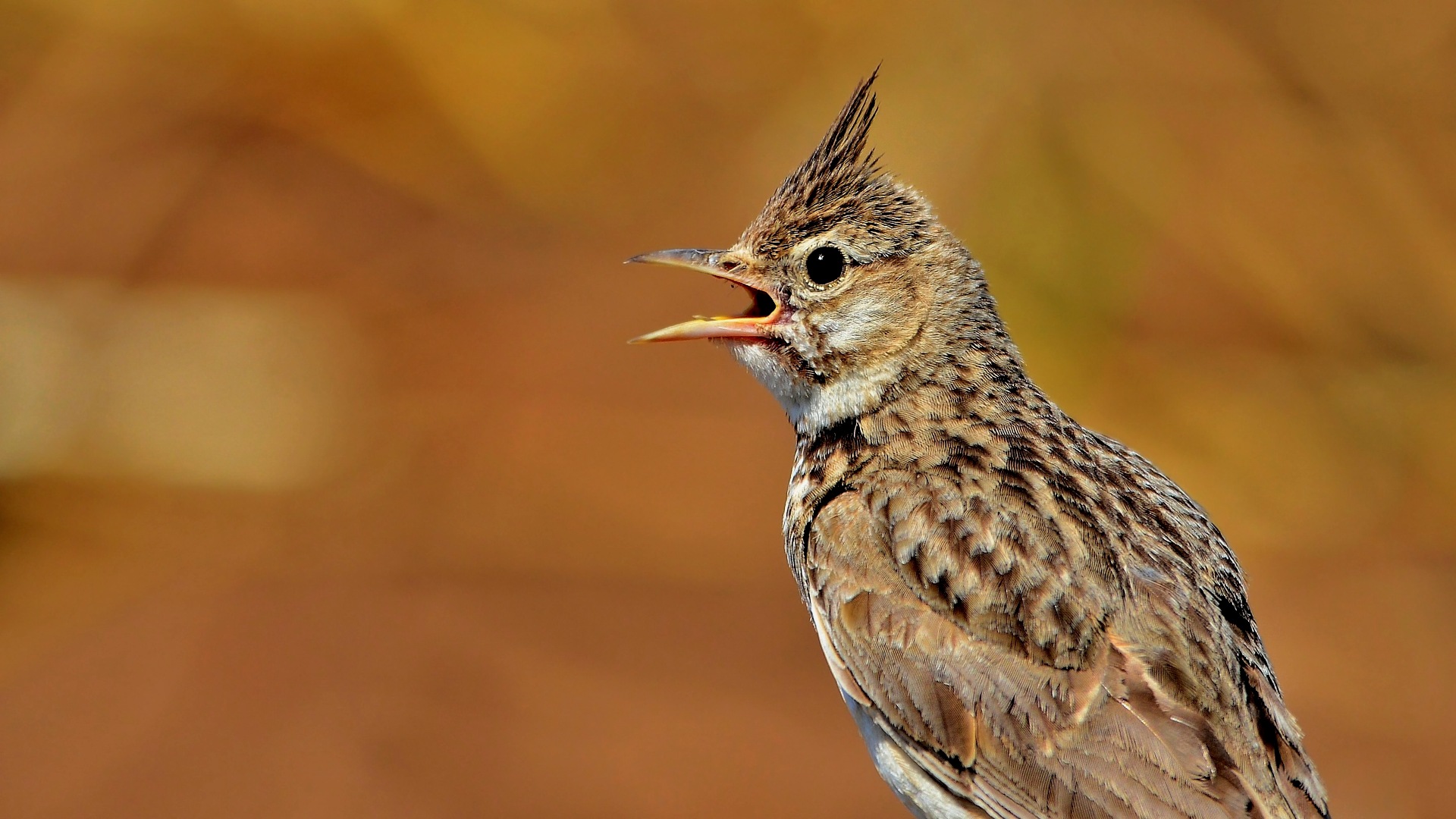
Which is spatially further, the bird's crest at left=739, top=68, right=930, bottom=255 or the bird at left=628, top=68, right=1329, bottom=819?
the bird's crest at left=739, top=68, right=930, bottom=255

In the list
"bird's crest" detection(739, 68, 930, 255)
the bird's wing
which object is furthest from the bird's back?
"bird's crest" detection(739, 68, 930, 255)

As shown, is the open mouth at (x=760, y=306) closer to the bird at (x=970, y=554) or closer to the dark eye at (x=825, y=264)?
the bird at (x=970, y=554)

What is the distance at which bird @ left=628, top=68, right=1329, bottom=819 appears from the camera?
10.5ft

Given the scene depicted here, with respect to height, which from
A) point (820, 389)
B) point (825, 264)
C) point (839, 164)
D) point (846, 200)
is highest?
point (839, 164)

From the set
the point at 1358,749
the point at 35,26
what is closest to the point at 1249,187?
the point at 1358,749

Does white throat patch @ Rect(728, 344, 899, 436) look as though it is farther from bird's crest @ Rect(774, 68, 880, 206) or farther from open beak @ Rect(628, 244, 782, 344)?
bird's crest @ Rect(774, 68, 880, 206)

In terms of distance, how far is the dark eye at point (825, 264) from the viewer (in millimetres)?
3994

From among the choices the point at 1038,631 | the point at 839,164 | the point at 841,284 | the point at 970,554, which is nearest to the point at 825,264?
the point at 841,284

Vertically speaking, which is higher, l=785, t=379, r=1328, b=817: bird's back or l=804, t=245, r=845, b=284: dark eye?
l=804, t=245, r=845, b=284: dark eye

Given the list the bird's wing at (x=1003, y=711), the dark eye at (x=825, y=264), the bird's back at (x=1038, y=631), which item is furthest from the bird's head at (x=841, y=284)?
the bird's wing at (x=1003, y=711)

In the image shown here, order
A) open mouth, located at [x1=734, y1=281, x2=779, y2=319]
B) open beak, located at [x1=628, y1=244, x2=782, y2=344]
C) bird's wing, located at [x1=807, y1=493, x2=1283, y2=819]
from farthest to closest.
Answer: open mouth, located at [x1=734, y1=281, x2=779, y2=319]
open beak, located at [x1=628, y1=244, x2=782, y2=344]
bird's wing, located at [x1=807, y1=493, x2=1283, y2=819]

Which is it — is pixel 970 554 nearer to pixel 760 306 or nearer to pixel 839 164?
pixel 760 306

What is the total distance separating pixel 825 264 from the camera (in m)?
4.00

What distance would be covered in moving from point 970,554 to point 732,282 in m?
1.13
